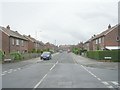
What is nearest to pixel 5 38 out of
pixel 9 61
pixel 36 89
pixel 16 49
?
pixel 16 49

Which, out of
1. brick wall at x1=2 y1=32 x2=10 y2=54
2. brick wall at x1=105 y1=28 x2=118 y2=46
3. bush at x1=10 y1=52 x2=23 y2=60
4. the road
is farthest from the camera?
brick wall at x1=105 y1=28 x2=118 y2=46

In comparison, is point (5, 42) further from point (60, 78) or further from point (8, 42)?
point (60, 78)

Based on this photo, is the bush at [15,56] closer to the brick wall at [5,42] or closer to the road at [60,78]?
the brick wall at [5,42]

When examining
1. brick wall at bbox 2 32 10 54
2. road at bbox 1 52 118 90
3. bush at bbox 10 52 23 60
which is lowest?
road at bbox 1 52 118 90

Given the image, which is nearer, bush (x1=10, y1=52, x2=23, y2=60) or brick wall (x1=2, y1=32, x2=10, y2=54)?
bush (x1=10, y1=52, x2=23, y2=60)

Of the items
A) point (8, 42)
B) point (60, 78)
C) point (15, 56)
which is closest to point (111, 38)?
point (8, 42)

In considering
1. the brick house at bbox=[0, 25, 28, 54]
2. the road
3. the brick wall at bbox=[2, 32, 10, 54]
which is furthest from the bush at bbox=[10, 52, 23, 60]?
the road

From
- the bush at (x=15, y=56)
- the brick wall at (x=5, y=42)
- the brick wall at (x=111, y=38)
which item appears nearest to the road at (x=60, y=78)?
the bush at (x=15, y=56)

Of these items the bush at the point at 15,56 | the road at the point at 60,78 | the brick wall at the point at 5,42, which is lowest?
the road at the point at 60,78

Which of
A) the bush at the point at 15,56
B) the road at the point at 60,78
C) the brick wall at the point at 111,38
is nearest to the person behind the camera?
the road at the point at 60,78

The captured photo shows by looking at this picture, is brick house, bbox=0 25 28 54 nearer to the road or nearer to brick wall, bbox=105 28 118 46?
brick wall, bbox=105 28 118 46

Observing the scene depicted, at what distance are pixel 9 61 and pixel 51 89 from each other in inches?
1262

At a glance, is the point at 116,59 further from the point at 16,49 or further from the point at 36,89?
the point at 36,89

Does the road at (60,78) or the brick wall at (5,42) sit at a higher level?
the brick wall at (5,42)
